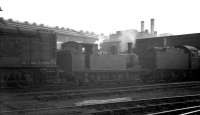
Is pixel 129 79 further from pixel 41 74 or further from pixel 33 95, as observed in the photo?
pixel 33 95

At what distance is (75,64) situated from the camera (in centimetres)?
1630

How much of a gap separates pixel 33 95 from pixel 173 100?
20.4 ft

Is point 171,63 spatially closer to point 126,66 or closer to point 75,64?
point 126,66

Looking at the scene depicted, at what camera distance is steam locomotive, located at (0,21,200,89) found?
1375 centimetres

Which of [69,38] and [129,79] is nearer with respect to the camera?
[129,79]

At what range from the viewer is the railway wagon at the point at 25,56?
13414 millimetres

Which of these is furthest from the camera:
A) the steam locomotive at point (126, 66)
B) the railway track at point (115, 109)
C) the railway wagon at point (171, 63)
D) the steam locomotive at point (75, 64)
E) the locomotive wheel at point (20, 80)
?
the railway wagon at point (171, 63)

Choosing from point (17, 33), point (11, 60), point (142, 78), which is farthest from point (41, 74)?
point (142, 78)

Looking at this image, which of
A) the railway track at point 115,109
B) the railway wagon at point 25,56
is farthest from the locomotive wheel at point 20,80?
the railway track at point 115,109

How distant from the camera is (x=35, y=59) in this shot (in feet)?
48.0

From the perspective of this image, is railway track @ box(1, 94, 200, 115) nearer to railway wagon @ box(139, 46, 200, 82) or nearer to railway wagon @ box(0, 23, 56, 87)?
railway wagon @ box(0, 23, 56, 87)

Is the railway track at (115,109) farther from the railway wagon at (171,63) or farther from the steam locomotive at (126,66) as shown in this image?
the railway wagon at (171,63)

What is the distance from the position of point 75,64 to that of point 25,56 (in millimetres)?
3446

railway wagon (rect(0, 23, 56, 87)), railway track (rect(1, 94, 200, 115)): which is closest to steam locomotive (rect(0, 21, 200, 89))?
railway wagon (rect(0, 23, 56, 87))
